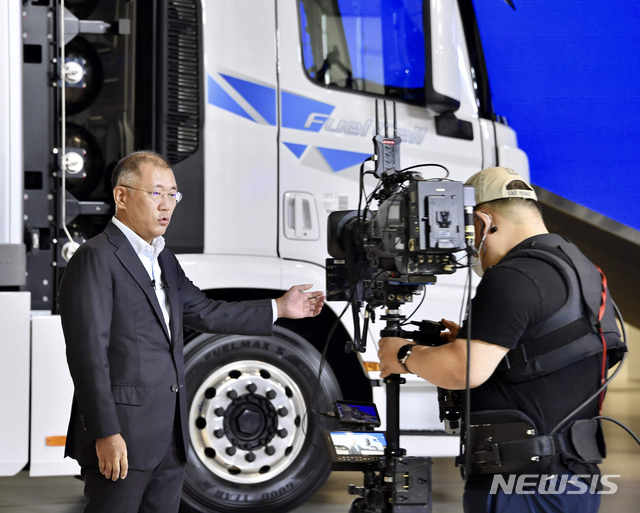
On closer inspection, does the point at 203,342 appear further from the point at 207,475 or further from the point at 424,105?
the point at 424,105

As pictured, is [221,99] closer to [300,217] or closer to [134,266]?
[300,217]

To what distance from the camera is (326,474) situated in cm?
371

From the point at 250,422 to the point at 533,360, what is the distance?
6.28ft

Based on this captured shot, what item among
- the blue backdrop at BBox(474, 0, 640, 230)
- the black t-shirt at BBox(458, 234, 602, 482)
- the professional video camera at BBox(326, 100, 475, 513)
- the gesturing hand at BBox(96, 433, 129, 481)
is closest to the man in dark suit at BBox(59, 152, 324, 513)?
the gesturing hand at BBox(96, 433, 129, 481)

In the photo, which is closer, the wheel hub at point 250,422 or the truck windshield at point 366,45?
the wheel hub at point 250,422

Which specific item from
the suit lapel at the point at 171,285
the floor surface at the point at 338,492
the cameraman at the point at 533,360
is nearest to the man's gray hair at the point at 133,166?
the suit lapel at the point at 171,285

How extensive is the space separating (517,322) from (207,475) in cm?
219

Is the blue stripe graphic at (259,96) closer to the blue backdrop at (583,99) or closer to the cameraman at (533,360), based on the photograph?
the blue backdrop at (583,99)

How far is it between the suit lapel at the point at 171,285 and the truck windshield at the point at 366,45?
155cm

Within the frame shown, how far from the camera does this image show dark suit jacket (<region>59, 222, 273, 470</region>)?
2146 millimetres

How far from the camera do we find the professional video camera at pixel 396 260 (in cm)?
189

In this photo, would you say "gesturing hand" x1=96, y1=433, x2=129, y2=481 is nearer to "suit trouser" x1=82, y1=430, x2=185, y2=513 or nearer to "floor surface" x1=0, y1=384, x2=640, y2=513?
"suit trouser" x1=82, y1=430, x2=185, y2=513

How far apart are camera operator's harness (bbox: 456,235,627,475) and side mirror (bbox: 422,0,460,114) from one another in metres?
1.77

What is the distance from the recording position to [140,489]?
2291 mm
